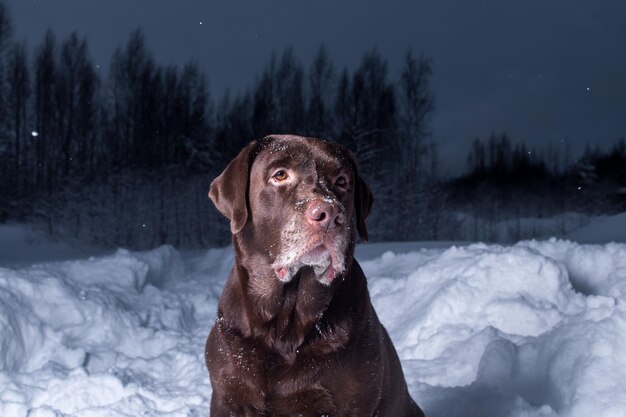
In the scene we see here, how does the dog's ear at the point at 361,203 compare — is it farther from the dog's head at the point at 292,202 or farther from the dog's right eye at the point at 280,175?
the dog's right eye at the point at 280,175

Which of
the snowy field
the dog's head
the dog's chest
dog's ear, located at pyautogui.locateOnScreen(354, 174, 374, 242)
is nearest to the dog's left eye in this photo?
the dog's head

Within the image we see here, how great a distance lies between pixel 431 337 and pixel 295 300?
2.78 metres

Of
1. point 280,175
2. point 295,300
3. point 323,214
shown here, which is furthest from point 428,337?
point 323,214

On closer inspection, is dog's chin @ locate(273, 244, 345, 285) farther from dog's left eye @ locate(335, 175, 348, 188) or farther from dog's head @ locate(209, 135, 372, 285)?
dog's left eye @ locate(335, 175, 348, 188)

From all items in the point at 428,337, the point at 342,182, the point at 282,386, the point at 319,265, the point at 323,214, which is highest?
the point at 342,182

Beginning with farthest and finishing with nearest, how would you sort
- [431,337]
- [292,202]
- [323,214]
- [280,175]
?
1. [431,337]
2. [280,175]
3. [292,202]
4. [323,214]

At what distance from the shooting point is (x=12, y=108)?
91.4ft

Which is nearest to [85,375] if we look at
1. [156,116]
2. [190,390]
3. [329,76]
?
[190,390]

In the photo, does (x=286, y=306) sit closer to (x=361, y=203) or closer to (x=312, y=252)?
(x=312, y=252)

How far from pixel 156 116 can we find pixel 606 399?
99.1ft

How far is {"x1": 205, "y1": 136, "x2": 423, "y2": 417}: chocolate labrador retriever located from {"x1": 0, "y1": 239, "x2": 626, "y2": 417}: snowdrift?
56.5 inches

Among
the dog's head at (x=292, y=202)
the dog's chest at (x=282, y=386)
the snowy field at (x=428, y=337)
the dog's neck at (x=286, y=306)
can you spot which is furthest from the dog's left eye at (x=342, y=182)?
the snowy field at (x=428, y=337)

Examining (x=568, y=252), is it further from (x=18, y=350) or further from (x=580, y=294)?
(x=18, y=350)

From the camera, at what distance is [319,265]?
2.53m
